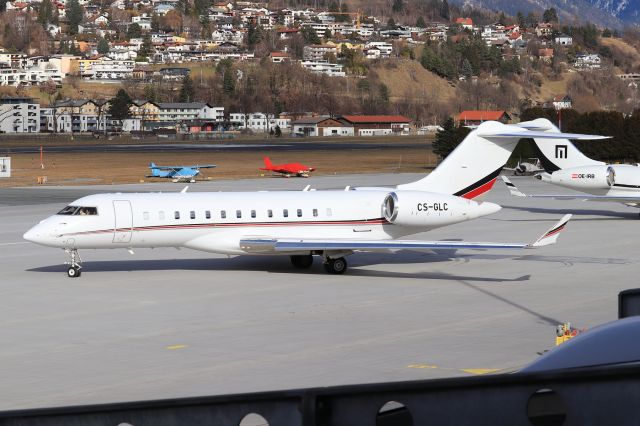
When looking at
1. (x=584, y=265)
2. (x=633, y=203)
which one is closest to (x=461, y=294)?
(x=584, y=265)

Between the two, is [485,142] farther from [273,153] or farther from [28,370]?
[273,153]

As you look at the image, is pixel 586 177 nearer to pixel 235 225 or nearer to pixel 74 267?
pixel 235 225

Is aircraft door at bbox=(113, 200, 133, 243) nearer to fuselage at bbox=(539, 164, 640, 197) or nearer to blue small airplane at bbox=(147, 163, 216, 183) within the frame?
fuselage at bbox=(539, 164, 640, 197)

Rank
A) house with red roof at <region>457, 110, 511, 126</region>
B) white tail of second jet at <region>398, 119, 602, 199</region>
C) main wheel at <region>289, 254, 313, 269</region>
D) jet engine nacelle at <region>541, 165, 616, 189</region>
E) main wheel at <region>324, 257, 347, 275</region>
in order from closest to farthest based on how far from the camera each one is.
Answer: main wheel at <region>324, 257, 347, 275</region> → main wheel at <region>289, 254, 313, 269</region> → white tail of second jet at <region>398, 119, 602, 199</region> → jet engine nacelle at <region>541, 165, 616, 189</region> → house with red roof at <region>457, 110, 511, 126</region>

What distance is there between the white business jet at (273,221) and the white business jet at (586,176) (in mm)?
13864

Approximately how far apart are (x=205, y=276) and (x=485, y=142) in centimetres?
1001

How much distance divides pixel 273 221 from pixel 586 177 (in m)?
20.2

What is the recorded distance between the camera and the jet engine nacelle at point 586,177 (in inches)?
1861

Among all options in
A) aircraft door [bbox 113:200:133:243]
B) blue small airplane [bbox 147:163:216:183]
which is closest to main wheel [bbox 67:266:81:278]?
aircraft door [bbox 113:200:133:243]

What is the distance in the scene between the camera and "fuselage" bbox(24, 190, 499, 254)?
Answer: 102ft

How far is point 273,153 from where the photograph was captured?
128 m

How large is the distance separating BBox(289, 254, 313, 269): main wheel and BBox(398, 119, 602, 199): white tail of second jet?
376cm

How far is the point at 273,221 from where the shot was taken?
1275 inches

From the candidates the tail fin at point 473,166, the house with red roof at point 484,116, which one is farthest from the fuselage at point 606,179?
the house with red roof at point 484,116
